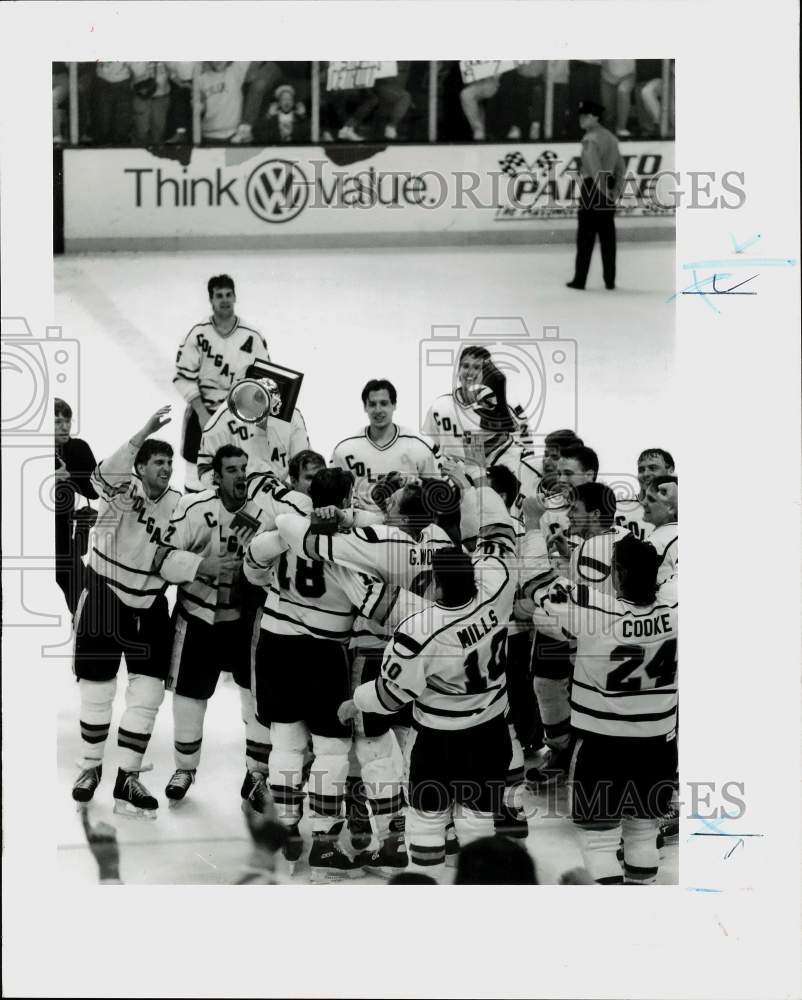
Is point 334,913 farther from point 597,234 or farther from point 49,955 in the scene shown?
point 597,234

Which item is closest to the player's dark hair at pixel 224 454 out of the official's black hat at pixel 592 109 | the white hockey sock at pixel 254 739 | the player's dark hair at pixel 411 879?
the white hockey sock at pixel 254 739

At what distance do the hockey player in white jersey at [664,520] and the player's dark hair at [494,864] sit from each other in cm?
81

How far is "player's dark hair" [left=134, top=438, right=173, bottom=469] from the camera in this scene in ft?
12.6

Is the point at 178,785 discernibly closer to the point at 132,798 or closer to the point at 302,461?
the point at 132,798

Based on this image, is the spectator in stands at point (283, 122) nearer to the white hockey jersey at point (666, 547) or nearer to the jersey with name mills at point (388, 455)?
the jersey with name mills at point (388, 455)

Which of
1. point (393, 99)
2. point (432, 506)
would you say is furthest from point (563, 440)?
point (393, 99)

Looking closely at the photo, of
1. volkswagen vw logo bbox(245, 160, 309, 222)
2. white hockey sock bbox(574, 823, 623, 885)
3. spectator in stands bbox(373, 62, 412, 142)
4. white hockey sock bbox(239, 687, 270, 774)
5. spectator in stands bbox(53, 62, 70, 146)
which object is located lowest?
white hockey sock bbox(574, 823, 623, 885)

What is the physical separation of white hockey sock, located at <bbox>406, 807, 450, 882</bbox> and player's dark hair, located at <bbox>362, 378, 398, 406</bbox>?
1.19 m

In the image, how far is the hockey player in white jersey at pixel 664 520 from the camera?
3.64 m

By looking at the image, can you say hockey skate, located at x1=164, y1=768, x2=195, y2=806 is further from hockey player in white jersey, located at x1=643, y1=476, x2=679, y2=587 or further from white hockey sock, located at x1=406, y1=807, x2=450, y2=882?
hockey player in white jersey, located at x1=643, y1=476, x2=679, y2=587

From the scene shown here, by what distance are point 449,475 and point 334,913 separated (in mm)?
1285

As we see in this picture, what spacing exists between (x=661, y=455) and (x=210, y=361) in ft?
4.61

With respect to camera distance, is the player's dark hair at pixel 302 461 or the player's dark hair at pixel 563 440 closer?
the player's dark hair at pixel 302 461

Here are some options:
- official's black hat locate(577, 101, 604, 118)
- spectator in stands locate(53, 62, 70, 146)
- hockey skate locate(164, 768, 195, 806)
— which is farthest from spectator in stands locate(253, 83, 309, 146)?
hockey skate locate(164, 768, 195, 806)
